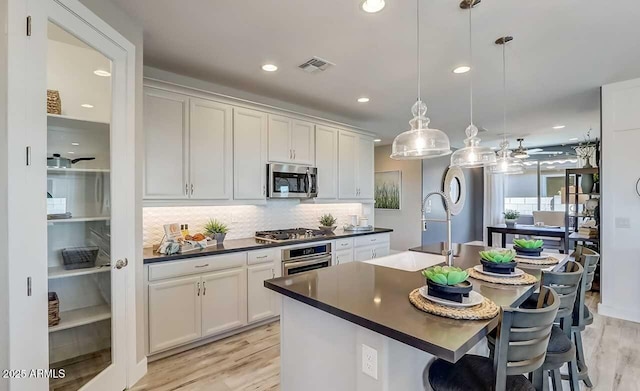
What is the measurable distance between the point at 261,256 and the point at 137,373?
1.44 meters

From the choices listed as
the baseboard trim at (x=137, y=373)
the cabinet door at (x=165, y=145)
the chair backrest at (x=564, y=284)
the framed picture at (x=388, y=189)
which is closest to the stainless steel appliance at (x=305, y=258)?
the cabinet door at (x=165, y=145)

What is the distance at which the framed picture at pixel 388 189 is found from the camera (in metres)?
7.48

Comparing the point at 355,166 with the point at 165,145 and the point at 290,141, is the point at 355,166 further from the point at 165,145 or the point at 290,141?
the point at 165,145

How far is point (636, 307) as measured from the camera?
11.7ft

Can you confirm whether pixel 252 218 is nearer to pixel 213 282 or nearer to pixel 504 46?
pixel 213 282


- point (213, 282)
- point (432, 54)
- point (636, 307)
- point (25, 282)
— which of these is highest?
point (432, 54)

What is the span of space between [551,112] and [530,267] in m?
3.66

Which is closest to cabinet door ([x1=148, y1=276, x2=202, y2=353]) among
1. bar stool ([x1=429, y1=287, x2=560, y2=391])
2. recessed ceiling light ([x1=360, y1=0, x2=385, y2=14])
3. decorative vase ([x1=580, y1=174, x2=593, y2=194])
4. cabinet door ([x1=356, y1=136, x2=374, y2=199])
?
bar stool ([x1=429, y1=287, x2=560, y2=391])

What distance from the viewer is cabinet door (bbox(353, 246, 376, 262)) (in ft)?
14.4

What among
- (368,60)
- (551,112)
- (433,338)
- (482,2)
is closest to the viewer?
(433,338)

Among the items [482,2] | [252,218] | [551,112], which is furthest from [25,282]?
[551,112]

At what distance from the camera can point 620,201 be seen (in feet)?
11.9

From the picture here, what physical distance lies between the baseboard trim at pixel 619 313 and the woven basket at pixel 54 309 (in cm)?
544

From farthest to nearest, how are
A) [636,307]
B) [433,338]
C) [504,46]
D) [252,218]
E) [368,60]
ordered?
[252,218], [636,307], [368,60], [504,46], [433,338]
